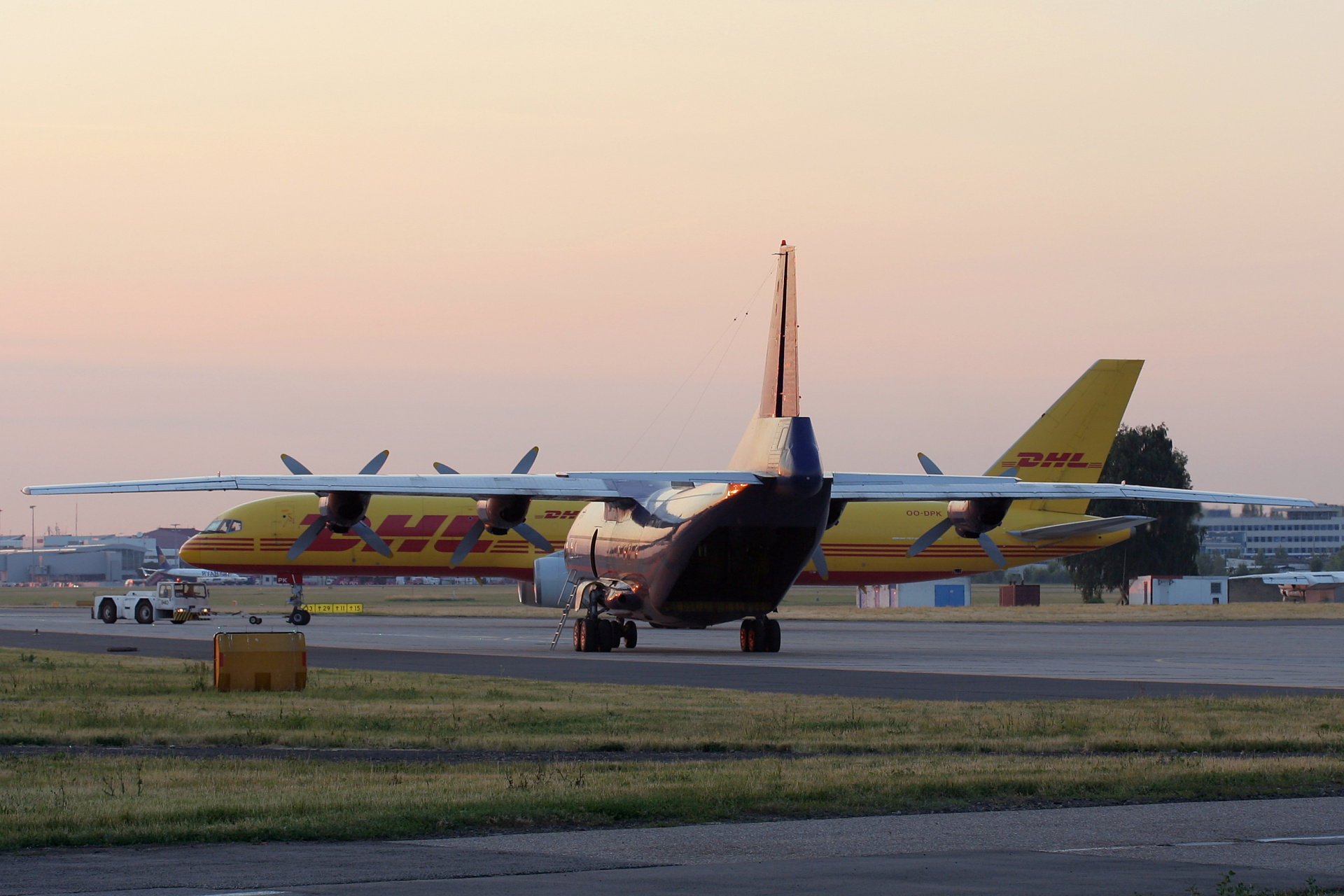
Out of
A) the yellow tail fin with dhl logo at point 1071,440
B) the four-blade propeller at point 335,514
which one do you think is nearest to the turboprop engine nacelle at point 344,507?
the four-blade propeller at point 335,514

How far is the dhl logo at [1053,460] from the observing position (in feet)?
192

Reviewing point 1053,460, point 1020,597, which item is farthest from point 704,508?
point 1020,597

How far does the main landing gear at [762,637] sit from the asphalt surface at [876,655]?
46cm

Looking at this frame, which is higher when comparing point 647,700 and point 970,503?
point 970,503

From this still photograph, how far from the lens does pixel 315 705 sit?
72.2ft

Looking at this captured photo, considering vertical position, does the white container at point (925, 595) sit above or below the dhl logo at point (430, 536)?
below

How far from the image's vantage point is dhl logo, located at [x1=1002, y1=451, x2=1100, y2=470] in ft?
192

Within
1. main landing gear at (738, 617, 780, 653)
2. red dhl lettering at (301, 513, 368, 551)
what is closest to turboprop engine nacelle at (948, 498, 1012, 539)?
main landing gear at (738, 617, 780, 653)

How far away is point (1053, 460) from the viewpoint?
58.5 metres

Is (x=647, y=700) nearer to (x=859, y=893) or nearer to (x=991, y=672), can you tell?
(x=991, y=672)

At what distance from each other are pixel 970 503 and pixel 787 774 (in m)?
24.3

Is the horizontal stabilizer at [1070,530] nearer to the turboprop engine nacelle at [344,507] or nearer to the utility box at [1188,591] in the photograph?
the turboprop engine nacelle at [344,507]

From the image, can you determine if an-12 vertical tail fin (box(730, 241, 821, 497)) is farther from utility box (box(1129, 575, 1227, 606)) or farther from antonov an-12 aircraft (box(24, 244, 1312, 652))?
utility box (box(1129, 575, 1227, 606))

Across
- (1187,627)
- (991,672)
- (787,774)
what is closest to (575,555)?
(991,672)
